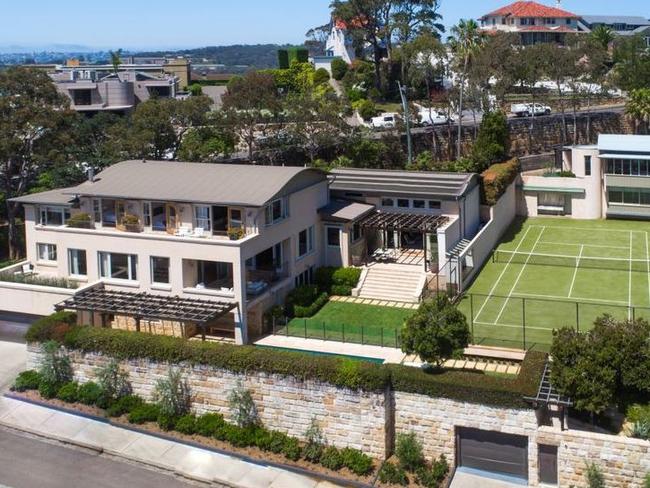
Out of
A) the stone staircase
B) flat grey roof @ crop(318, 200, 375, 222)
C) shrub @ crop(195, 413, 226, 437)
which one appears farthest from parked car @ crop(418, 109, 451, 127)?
shrub @ crop(195, 413, 226, 437)

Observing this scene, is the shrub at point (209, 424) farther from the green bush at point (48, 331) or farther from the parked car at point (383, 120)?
the parked car at point (383, 120)

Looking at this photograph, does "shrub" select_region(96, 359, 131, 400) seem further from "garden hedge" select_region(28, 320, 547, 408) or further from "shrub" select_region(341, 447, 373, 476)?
"shrub" select_region(341, 447, 373, 476)

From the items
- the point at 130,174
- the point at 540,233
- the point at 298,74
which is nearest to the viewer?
the point at 130,174

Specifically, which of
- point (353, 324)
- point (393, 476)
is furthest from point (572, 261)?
point (393, 476)

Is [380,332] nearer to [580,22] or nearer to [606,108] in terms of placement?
→ [606,108]

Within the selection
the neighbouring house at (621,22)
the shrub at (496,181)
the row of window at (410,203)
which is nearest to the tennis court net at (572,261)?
the shrub at (496,181)

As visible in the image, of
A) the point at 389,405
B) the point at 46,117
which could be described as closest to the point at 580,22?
the point at 46,117
